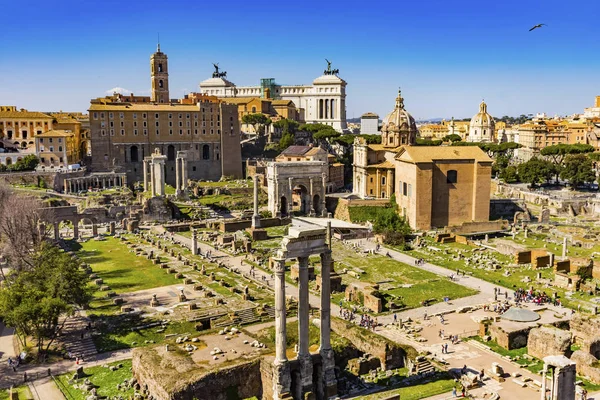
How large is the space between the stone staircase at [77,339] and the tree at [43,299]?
1.81ft

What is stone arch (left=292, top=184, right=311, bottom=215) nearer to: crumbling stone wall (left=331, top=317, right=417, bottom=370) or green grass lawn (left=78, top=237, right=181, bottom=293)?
green grass lawn (left=78, top=237, right=181, bottom=293)

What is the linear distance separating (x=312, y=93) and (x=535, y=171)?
202 feet

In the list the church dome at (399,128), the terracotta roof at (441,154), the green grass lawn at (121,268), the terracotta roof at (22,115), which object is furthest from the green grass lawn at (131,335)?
the terracotta roof at (22,115)

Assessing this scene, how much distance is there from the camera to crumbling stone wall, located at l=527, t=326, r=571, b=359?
25.7m

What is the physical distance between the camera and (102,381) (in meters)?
23.9

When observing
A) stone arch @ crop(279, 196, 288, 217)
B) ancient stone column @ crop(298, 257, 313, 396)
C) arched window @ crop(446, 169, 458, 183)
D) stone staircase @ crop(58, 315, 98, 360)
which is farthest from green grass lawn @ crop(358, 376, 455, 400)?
stone arch @ crop(279, 196, 288, 217)

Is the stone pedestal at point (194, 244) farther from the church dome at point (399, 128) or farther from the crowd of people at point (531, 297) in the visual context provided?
the church dome at point (399, 128)

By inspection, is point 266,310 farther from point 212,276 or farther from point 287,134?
point 287,134

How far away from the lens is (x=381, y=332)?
3020 centimetres

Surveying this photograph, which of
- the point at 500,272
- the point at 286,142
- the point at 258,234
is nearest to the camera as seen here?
the point at 500,272

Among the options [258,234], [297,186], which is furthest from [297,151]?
[258,234]

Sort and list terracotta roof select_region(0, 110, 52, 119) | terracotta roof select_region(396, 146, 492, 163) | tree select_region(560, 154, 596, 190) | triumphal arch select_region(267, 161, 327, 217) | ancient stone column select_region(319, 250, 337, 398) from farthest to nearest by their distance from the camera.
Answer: terracotta roof select_region(0, 110, 52, 119) → tree select_region(560, 154, 596, 190) → triumphal arch select_region(267, 161, 327, 217) → terracotta roof select_region(396, 146, 492, 163) → ancient stone column select_region(319, 250, 337, 398)

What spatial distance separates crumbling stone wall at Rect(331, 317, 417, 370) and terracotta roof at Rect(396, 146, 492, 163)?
32195mm

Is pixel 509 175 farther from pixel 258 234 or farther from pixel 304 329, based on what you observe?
pixel 304 329
